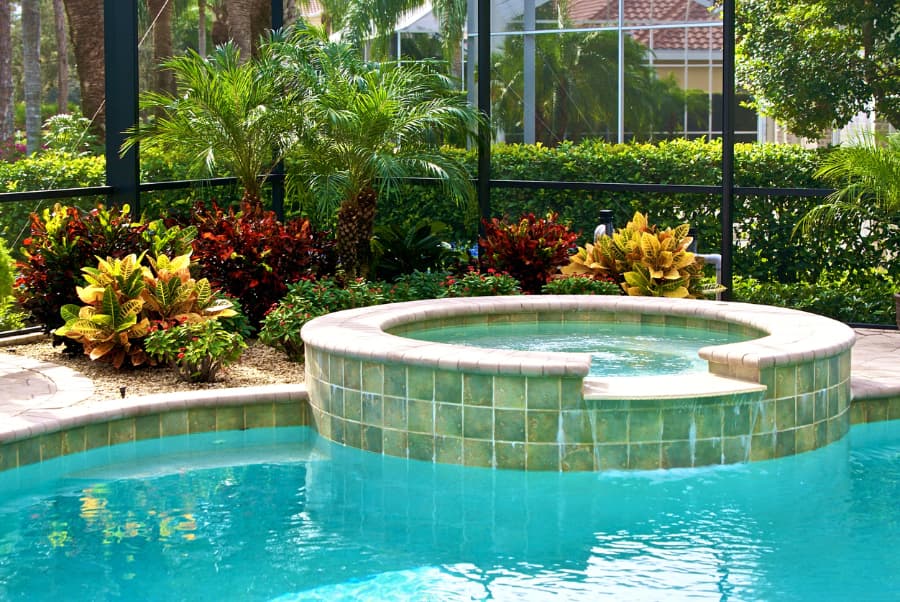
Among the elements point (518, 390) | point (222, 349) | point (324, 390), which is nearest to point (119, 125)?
point (222, 349)

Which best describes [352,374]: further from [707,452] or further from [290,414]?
[707,452]

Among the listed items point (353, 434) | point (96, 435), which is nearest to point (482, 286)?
point (353, 434)

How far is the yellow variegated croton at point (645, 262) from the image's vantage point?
10.3 meters

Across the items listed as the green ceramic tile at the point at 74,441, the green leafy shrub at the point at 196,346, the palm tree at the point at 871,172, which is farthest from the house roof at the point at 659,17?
the green ceramic tile at the point at 74,441

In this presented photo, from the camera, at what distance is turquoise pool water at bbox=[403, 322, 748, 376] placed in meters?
8.10

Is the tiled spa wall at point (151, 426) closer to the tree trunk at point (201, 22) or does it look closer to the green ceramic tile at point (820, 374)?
the green ceramic tile at point (820, 374)

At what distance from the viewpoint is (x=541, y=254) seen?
10750mm

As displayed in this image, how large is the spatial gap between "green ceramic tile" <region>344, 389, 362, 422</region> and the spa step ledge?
1.32m

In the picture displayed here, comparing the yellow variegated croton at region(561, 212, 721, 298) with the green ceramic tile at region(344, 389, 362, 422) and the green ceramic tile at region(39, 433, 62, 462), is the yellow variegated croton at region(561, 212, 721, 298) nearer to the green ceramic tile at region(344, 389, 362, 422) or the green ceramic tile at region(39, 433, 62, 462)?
the green ceramic tile at region(344, 389, 362, 422)

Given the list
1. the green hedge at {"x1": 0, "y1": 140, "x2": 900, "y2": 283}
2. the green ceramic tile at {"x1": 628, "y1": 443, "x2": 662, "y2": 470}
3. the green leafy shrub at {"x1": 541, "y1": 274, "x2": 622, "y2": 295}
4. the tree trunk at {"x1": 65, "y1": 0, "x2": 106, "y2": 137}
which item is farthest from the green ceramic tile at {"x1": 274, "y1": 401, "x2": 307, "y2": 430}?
the tree trunk at {"x1": 65, "y1": 0, "x2": 106, "y2": 137}

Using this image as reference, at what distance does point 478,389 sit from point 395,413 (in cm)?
57

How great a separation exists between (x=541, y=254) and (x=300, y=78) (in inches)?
99.8

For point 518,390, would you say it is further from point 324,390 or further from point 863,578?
point 863,578

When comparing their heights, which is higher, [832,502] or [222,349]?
[222,349]
